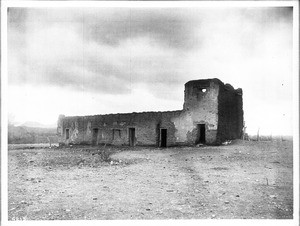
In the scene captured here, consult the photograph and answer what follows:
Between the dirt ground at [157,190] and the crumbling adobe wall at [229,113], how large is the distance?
5315 mm

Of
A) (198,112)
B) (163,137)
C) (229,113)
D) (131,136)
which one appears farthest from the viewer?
(131,136)

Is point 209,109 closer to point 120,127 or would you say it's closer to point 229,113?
point 229,113

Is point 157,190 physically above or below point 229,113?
below

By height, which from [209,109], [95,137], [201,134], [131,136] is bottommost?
[95,137]

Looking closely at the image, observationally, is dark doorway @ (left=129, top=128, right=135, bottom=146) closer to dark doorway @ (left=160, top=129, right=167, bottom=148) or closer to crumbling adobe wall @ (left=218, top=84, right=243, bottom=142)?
dark doorway @ (left=160, top=129, right=167, bottom=148)

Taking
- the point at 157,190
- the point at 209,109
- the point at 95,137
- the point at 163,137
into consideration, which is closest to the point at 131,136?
the point at 163,137

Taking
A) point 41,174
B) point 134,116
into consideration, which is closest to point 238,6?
point 41,174

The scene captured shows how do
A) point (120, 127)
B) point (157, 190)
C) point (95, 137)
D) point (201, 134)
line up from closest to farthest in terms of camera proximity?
point (157, 190)
point (201, 134)
point (120, 127)
point (95, 137)

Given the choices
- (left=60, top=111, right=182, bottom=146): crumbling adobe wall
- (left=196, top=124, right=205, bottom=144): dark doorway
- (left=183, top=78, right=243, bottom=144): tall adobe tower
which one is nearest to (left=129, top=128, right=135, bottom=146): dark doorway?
(left=60, top=111, right=182, bottom=146): crumbling adobe wall

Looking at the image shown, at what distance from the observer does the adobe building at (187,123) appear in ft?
46.1

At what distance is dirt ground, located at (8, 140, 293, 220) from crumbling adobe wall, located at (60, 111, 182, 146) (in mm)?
6590

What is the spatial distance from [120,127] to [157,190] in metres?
11.9

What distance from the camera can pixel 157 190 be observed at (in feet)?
19.4

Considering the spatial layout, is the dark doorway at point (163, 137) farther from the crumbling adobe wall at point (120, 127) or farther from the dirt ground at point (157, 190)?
the dirt ground at point (157, 190)
